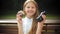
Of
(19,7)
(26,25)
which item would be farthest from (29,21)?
(19,7)

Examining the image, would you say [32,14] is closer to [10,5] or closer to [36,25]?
[36,25]

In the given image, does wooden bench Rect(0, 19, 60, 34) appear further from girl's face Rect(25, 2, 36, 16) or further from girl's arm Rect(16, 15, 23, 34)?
girl's face Rect(25, 2, 36, 16)

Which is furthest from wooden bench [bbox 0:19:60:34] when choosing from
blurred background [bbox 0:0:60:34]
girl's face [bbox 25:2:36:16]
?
girl's face [bbox 25:2:36:16]

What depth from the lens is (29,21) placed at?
109 centimetres

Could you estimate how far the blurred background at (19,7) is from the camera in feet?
3.66

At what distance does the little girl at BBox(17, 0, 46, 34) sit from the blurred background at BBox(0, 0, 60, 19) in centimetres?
6

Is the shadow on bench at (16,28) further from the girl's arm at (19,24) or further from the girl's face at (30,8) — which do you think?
the girl's face at (30,8)

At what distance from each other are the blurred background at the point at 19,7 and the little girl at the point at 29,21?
0.06 meters

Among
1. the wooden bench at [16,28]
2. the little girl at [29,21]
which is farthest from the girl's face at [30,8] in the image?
the wooden bench at [16,28]

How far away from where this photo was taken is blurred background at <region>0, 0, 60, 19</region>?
112cm

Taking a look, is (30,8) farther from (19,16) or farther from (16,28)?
(16,28)

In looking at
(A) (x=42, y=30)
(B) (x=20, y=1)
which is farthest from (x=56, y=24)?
(B) (x=20, y=1)

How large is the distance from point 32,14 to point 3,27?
11.1 inches

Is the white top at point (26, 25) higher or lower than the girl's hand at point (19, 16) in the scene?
lower
